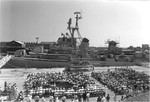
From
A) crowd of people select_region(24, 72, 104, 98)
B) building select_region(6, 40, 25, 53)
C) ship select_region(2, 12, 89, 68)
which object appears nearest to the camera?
crowd of people select_region(24, 72, 104, 98)

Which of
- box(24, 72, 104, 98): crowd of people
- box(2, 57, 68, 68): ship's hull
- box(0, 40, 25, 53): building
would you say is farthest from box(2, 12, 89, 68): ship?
box(24, 72, 104, 98): crowd of people

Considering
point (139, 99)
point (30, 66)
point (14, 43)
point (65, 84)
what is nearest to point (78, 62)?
point (30, 66)

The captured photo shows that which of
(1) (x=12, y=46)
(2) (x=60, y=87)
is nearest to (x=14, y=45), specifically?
(1) (x=12, y=46)

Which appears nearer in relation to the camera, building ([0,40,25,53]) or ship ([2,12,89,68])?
ship ([2,12,89,68])

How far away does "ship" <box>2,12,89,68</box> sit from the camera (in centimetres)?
3244

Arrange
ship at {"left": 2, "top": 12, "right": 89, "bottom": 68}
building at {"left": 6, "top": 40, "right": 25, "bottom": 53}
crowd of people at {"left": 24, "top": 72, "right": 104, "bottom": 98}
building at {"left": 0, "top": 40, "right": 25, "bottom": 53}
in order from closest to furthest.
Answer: crowd of people at {"left": 24, "top": 72, "right": 104, "bottom": 98}
ship at {"left": 2, "top": 12, "right": 89, "bottom": 68}
building at {"left": 0, "top": 40, "right": 25, "bottom": 53}
building at {"left": 6, "top": 40, "right": 25, "bottom": 53}

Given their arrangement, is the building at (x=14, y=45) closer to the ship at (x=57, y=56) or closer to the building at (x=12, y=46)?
the building at (x=12, y=46)

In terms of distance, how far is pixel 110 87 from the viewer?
1596 cm

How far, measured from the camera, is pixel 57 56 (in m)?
37.3

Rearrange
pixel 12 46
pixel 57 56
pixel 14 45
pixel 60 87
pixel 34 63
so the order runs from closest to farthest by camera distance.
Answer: pixel 60 87 → pixel 34 63 → pixel 57 56 → pixel 12 46 → pixel 14 45

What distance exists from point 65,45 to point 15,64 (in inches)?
468

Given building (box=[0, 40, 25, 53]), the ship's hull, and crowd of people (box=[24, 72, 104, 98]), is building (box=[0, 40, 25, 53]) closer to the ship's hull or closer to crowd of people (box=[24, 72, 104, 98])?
the ship's hull

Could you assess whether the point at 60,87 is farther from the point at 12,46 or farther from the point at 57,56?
the point at 12,46

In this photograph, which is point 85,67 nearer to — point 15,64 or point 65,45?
point 15,64
